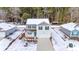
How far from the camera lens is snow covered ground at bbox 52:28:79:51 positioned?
2232mm

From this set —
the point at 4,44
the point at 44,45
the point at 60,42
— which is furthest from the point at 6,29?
the point at 60,42

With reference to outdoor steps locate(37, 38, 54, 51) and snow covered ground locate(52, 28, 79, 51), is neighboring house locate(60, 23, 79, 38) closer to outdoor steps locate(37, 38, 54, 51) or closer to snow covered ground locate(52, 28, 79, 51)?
snow covered ground locate(52, 28, 79, 51)

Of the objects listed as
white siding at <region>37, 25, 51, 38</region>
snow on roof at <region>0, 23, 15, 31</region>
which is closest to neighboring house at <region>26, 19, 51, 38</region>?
white siding at <region>37, 25, 51, 38</region>

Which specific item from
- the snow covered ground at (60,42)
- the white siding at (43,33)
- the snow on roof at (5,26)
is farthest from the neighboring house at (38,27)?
the snow on roof at (5,26)

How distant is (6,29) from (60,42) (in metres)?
0.71

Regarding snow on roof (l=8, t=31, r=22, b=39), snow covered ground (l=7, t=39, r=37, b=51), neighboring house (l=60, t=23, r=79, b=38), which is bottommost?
snow covered ground (l=7, t=39, r=37, b=51)

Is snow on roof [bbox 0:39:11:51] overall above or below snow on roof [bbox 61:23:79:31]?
below

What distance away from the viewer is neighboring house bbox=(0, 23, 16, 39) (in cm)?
223

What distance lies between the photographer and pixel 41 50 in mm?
2252

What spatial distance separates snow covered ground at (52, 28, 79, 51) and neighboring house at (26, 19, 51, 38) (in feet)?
0.35

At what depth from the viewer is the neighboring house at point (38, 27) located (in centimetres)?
224
